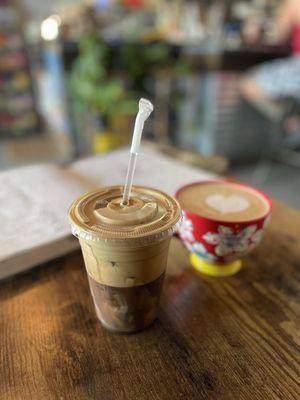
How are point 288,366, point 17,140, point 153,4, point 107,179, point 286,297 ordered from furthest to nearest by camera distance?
point 153,4 < point 17,140 < point 107,179 < point 286,297 < point 288,366

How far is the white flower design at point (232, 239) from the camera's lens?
49cm

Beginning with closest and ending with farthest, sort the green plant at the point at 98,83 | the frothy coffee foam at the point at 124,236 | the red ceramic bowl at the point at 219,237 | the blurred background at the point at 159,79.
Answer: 1. the frothy coffee foam at the point at 124,236
2. the red ceramic bowl at the point at 219,237
3. the green plant at the point at 98,83
4. the blurred background at the point at 159,79

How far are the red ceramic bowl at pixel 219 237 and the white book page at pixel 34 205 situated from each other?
22 cm

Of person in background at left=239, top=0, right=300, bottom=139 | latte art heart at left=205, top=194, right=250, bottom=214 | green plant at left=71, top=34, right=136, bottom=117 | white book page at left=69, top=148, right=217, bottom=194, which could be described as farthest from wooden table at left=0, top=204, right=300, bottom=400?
person in background at left=239, top=0, right=300, bottom=139

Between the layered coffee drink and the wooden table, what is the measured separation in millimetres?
41

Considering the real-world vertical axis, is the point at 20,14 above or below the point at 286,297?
above

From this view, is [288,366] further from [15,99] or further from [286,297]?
[15,99]

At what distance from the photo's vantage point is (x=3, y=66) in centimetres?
237

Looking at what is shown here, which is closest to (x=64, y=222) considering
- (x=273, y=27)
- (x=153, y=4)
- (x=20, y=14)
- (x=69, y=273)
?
(x=69, y=273)

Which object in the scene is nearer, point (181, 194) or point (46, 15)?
point (181, 194)

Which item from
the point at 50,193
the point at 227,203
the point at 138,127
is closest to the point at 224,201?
the point at 227,203

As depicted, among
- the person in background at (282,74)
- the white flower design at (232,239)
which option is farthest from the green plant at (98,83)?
the white flower design at (232,239)

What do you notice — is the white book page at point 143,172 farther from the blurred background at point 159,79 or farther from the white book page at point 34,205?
the blurred background at point 159,79

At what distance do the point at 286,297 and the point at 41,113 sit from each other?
2.61m
